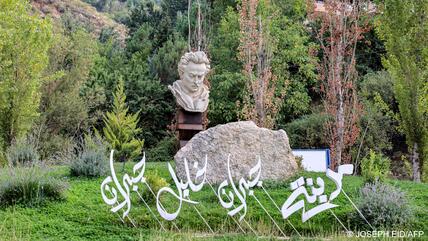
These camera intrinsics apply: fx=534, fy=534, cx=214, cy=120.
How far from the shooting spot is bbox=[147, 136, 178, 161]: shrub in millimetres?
17734

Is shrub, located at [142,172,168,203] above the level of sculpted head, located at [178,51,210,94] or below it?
below

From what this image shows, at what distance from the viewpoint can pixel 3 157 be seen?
40.7 feet

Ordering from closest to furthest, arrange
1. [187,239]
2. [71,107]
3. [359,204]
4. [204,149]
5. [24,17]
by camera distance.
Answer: [187,239] < [359,204] < [204,149] < [24,17] < [71,107]

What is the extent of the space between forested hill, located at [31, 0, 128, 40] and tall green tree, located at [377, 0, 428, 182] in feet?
89.3

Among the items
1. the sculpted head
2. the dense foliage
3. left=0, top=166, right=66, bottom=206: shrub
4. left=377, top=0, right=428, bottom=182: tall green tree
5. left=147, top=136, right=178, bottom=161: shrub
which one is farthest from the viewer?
left=147, top=136, right=178, bottom=161: shrub

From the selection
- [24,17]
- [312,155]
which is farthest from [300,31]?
[24,17]

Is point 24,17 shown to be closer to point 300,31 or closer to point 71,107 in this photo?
point 71,107

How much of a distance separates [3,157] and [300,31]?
11.8 m

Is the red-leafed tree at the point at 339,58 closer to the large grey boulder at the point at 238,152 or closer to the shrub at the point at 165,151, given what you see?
the large grey boulder at the point at 238,152

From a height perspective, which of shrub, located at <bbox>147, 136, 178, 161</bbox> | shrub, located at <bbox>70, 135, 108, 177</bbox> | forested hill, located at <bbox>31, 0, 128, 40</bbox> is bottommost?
shrub, located at <bbox>147, 136, 178, 161</bbox>

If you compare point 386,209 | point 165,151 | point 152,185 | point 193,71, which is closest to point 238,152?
point 152,185

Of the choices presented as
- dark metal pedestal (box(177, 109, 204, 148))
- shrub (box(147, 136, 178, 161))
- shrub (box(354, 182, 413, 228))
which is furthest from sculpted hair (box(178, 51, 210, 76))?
shrub (box(147, 136, 178, 161))

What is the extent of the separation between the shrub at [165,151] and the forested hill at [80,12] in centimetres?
2011

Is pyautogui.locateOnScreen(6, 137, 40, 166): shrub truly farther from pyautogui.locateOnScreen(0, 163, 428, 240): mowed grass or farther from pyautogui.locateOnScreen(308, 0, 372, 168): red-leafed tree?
pyautogui.locateOnScreen(308, 0, 372, 168): red-leafed tree
